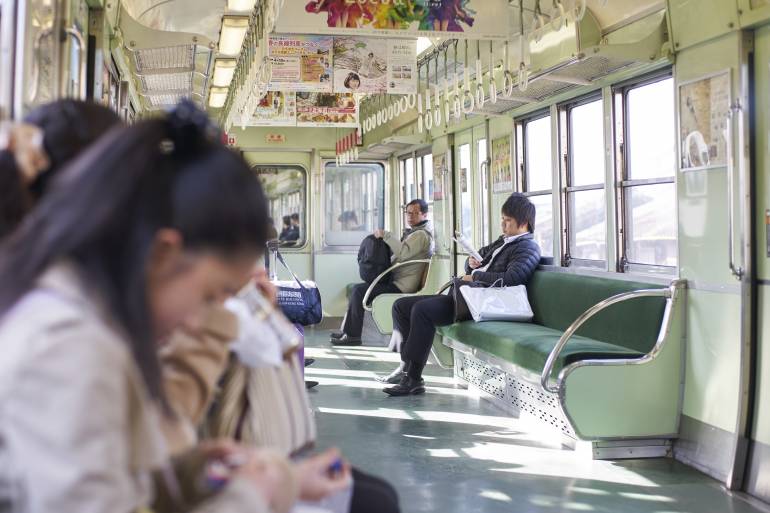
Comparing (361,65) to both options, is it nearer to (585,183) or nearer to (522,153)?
(522,153)

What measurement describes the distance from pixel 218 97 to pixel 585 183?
627cm

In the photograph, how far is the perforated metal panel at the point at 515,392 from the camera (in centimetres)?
534

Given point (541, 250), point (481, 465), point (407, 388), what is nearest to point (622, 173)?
point (541, 250)

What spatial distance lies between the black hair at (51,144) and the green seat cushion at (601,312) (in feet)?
12.0

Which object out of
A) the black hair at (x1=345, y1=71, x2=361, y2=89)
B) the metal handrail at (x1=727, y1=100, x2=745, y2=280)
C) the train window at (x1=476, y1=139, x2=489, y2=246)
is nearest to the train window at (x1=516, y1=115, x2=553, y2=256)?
the train window at (x1=476, y1=139, x2=489, y2=246)

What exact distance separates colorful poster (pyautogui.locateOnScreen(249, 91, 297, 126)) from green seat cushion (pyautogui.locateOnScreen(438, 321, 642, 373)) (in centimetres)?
356

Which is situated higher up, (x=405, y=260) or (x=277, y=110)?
(x=277, y=110)

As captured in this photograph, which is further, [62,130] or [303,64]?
[303,64]

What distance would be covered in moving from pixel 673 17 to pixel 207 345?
3.98m

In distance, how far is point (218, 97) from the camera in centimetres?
1141

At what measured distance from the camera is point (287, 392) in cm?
205

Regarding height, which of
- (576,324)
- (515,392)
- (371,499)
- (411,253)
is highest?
(411,253)

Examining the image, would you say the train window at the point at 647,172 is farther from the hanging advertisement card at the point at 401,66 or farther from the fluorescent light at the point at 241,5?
the fluorescent light at the point at 241,5

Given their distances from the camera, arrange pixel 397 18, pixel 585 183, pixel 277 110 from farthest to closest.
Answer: pixel 277 110 → pixel 585 183 → pixel 397 18
